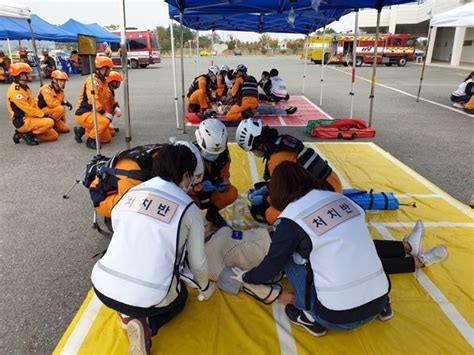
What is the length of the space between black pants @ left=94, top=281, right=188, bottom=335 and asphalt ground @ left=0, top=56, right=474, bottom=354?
76cm

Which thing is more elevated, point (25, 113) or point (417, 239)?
point (25, 113)

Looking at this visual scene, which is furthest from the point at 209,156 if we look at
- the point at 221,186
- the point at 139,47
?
the point at 139,47

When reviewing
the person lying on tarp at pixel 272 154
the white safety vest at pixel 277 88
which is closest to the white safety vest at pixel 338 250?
the person lying on tarp at pixel 272 154

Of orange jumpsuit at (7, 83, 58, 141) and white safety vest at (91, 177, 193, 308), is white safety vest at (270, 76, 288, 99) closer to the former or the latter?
orange jumpsuit at (7, 83, 58, 141)

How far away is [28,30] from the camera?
57.3ft

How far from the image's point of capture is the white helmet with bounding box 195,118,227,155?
3.40 m

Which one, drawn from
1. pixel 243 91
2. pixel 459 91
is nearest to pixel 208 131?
pixel 243 91

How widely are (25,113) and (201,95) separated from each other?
3.89 meters

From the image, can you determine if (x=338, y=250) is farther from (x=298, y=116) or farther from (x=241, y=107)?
(x=298, y=116)

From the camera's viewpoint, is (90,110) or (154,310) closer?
(154,310)

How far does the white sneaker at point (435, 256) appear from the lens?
9.72 ft

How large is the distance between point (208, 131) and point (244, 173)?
2042 mm

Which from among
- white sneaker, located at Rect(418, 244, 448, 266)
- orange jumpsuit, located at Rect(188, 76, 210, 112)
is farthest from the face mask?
orange jumpsuit, located at Rect(188, 76, 210, 112)

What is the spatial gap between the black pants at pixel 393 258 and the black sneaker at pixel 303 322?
898 mm
